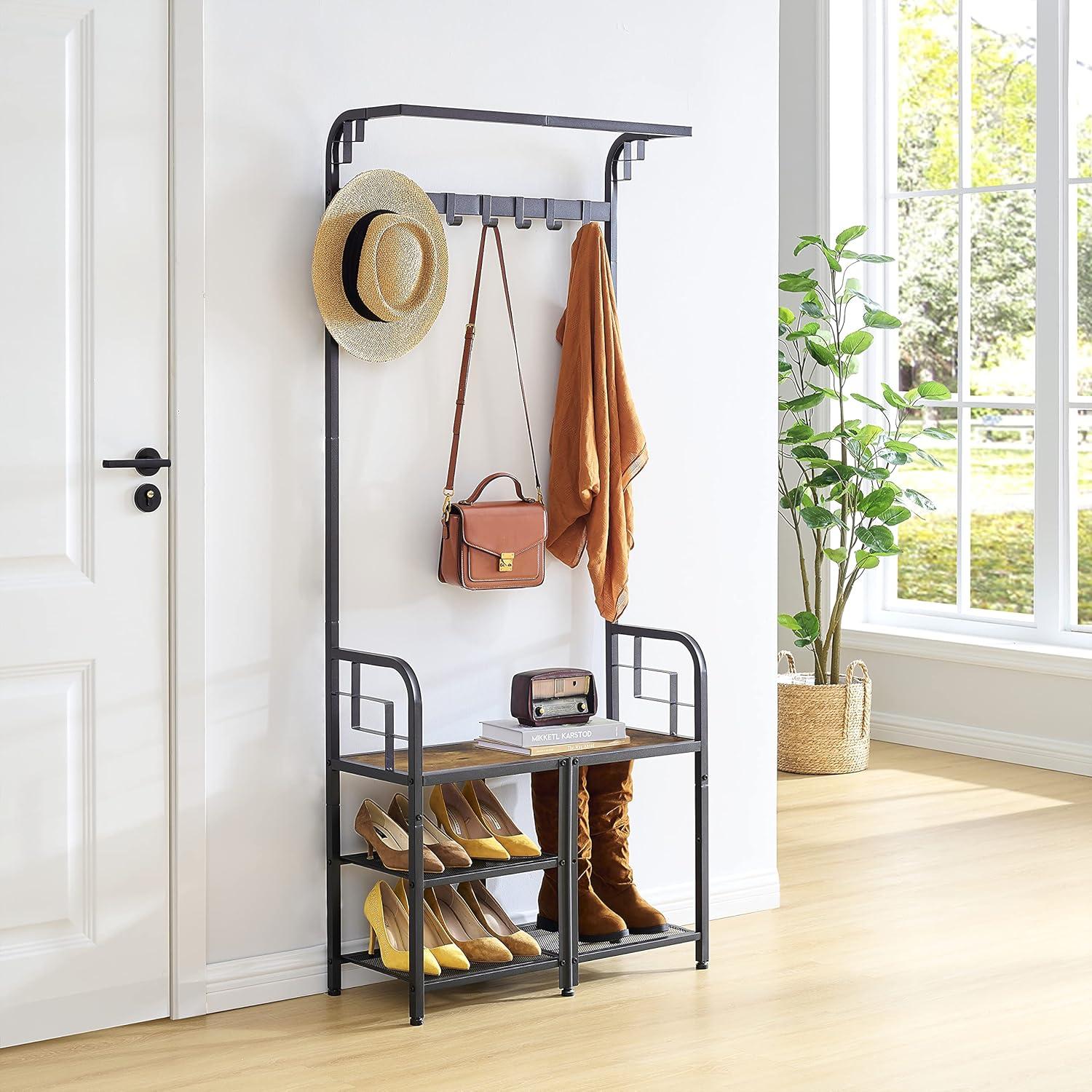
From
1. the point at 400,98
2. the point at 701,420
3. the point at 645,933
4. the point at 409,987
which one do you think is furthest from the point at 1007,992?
the point at 400,98

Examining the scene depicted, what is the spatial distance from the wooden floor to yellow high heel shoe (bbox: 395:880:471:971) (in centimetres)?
11

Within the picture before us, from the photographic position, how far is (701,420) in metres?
3.79

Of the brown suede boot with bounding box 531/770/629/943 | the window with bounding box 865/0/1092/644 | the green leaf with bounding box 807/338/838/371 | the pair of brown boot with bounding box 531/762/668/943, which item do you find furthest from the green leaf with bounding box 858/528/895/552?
the brown suede boot with bounding box 531/770/629/943

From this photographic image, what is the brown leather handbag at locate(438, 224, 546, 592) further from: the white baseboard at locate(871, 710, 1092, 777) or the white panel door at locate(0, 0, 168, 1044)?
the white baseboard at locate(871, 710, 1092, 777)

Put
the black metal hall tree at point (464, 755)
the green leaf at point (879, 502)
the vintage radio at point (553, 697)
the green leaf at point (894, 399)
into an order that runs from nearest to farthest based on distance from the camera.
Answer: the black metal hall tree at point (464, 755) → the vintage radio at point (553, 697) → the green leaf at point (879, 502) → the green leaf at point (894, 399)

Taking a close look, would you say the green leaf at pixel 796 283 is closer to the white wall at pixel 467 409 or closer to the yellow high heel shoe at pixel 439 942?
the white wall at pixel 467 409

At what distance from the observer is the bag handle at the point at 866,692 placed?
544 cm

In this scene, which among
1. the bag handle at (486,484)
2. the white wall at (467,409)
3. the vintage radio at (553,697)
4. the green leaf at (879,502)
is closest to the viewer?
the white wall at (467,409)

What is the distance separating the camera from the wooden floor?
2.80m

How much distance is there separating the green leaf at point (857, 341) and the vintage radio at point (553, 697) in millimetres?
2487

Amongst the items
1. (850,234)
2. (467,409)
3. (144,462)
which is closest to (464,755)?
(467,409)

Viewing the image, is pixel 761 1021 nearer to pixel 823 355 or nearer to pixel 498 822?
pixel 498 822

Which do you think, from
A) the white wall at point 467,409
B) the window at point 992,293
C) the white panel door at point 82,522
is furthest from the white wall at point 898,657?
the white panel door at point 82,522

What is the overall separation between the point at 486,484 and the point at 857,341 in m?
2.44
